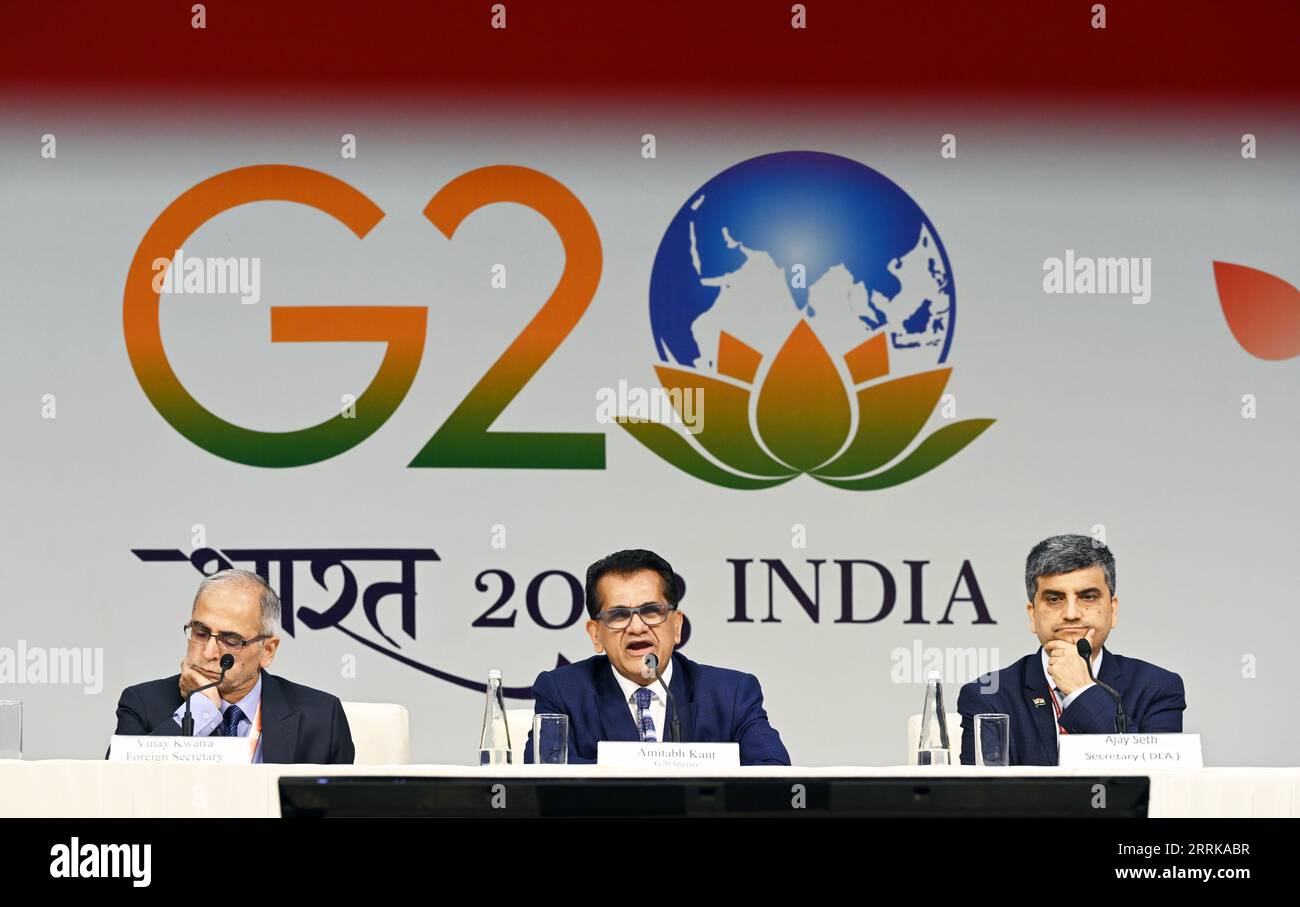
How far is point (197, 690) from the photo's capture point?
9.23ft

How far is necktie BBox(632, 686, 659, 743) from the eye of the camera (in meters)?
3.01

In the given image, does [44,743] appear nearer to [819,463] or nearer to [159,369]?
[159,369]

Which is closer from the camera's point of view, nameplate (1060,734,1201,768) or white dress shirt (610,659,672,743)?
nameplate (1060,734,1201,768)

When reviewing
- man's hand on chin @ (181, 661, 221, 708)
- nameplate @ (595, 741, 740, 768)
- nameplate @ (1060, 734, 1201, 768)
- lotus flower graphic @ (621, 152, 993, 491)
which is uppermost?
lotus flower graphic @ (621, 152, 993, 491)

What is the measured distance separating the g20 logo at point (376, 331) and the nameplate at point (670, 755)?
192 centimetres

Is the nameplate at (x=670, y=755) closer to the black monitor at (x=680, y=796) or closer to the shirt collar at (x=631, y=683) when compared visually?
the shirt collar at (x=631, y=683)

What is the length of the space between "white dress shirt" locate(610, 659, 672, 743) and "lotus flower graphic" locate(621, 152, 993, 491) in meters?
1.17

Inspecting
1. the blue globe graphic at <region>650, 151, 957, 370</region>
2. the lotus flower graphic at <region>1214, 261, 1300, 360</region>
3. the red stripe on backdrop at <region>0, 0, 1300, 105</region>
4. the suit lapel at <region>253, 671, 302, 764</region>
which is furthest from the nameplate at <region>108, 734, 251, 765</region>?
the lotus flower graphic at <region>1214, 261, 1300, 360</region>

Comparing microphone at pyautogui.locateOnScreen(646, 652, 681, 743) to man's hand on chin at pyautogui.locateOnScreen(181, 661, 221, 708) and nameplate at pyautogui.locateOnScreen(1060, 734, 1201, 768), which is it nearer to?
nameplate at pyautogui.locateOnScreen(1060, 734, 1201, 768)

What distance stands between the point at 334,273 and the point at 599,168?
0.88 metres

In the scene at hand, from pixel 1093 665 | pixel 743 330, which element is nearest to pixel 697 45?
pixel 743 330

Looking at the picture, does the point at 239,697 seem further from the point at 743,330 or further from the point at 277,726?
the point at 743,330
